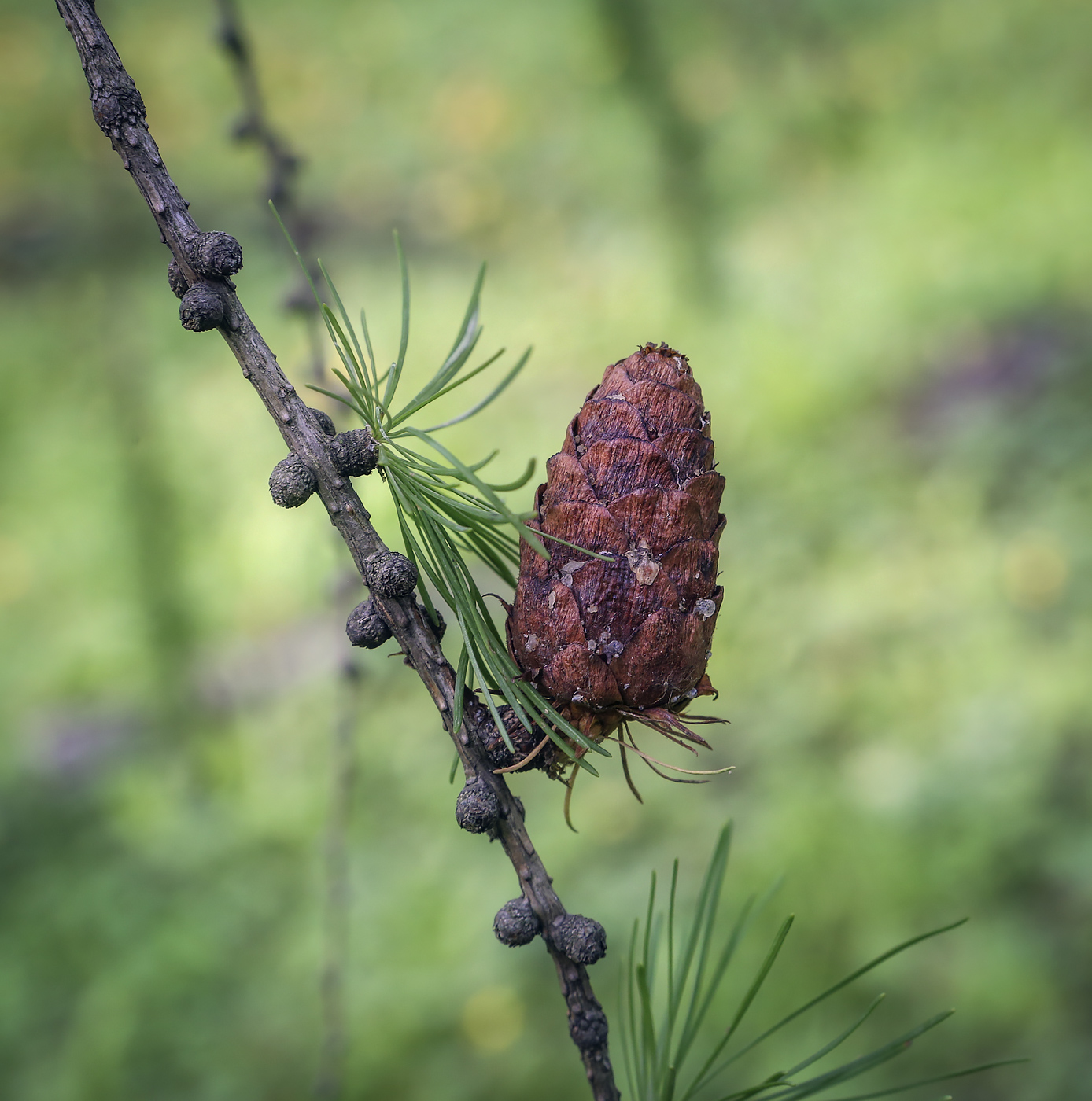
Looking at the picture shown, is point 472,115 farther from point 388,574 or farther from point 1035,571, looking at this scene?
point 388,574

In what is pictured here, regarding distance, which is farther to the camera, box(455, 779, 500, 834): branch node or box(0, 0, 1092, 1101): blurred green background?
box(0, 0, 1092, 1101): blurred green background

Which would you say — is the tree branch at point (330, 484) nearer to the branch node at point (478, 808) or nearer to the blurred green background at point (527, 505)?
the branch node at point (478, 808)

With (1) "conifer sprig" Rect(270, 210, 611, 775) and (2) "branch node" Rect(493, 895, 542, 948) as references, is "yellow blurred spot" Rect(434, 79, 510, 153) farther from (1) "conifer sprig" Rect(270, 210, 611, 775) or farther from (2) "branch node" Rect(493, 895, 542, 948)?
(2) "branch node" Rect(493, 895, 542, 948)

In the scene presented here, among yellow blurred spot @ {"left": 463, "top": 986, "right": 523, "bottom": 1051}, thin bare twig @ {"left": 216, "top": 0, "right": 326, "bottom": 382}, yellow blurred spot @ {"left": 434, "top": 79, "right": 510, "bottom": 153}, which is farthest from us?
yellow blurred spot @ {"left": 434, "top": 79, "right": 510, "bottom": 153}

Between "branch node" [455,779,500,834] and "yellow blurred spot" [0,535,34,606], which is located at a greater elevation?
"yellow blurred spot" [0,535,34,606]

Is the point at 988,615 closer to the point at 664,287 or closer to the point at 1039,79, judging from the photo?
the point at 664,287

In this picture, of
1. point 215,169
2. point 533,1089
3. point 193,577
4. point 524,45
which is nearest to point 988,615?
point 533,1089

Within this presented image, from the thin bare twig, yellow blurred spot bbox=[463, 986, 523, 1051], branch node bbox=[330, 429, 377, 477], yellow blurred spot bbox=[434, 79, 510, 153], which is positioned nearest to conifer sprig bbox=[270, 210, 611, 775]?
branch node bbox=[330, 429, 377, 477]

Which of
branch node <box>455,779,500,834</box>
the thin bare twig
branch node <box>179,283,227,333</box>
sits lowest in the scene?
branch node <box>455,779,500,834</box>
